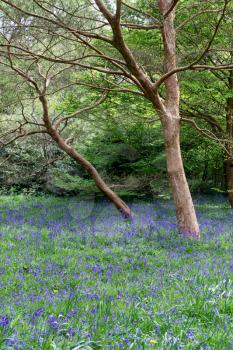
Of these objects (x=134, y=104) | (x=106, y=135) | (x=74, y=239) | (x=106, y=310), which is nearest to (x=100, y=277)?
(x=106, y=310)

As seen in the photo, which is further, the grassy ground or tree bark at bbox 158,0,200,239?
tree bark at bbox 158,0,200,239

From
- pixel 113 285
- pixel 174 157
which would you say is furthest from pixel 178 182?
pixel 113 285

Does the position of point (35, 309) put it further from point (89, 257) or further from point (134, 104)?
point (134, 104)

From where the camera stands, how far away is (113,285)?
17.5ft

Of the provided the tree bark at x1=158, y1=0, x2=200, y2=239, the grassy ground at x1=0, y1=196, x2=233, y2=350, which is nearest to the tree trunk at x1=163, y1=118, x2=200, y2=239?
the tree bark at x1=158, y1=0, x2=200, y2=239

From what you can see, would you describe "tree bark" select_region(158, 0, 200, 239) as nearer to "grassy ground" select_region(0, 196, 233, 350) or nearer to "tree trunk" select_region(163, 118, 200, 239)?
"tree trunk" select_region(163, 118, 200, 239)

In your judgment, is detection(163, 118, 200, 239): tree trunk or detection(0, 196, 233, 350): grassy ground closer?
detection(0, 196, 233, 350): grassy ground

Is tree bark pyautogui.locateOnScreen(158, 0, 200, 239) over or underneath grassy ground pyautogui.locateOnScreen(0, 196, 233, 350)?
over

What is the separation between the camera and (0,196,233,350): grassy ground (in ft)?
11.3

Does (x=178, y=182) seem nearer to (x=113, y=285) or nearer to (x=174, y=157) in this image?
(x=174, y=157)

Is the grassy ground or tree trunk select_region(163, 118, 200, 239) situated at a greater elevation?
tree trunk select_region(163, 118, 200, 239)

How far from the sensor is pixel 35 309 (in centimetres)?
414

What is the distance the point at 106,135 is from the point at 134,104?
238cm

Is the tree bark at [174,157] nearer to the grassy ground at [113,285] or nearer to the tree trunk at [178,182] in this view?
the tree trunk at [178,182]
